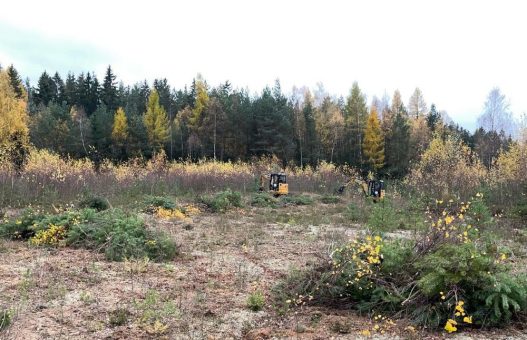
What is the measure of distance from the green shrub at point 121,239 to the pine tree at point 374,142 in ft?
113

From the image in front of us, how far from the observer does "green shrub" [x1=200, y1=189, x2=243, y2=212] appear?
13.5 m

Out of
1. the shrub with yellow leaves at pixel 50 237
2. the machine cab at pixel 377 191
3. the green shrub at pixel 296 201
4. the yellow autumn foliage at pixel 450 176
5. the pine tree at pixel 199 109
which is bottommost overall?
the shrub with yellow leaves at pixel 50 237

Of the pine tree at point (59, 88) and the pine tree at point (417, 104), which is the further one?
the pine tree at point (59, 88)

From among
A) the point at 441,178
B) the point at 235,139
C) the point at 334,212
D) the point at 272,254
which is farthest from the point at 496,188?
the point at 235,139

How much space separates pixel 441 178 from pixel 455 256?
11.5 m

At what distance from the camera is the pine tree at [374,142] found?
39.9 metres

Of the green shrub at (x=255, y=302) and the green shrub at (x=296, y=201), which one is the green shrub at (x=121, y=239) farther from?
the green shrub at (x=296, y=201)

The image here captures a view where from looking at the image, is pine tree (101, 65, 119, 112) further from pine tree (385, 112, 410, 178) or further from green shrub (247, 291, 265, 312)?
green shrub (247, 291, 265, 312)

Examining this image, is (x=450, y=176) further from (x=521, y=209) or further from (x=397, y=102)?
(x=397, y=102)

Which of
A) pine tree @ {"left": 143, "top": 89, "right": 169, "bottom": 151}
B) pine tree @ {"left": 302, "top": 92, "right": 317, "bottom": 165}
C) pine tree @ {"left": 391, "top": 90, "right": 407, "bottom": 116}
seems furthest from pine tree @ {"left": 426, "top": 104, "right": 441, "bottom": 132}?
pine tree @ {"left": 143, "top": 89, "right": 169, "bottom": 151}

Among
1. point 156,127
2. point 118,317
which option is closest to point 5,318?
point 118,317

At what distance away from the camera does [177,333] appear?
422cm

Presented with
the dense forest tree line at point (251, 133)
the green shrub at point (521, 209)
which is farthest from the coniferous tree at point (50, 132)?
the green shrub at point (521, 209)

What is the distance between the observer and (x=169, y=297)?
5.19m
